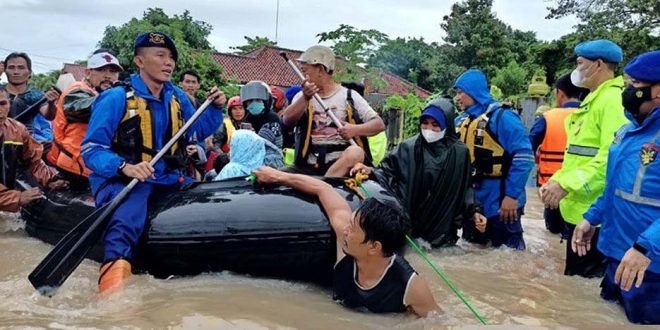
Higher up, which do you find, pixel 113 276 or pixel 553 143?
pixel 553 143

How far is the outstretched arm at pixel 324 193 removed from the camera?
3.66 meters

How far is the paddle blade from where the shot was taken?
11.7ft

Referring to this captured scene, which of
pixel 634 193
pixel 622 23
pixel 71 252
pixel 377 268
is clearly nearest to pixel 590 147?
pixel 634 193

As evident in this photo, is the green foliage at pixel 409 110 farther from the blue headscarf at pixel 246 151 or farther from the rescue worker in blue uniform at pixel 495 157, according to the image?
the blue headscarf at pixel 246 151

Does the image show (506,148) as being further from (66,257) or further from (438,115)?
(66,257)

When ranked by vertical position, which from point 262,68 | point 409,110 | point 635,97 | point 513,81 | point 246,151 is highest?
point 262,68

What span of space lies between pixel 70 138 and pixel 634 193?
3.96m

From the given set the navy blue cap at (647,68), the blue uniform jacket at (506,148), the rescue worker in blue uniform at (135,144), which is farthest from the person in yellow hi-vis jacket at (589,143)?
the rescue worker in blue uniform at (135,144)

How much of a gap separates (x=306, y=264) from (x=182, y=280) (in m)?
0.74

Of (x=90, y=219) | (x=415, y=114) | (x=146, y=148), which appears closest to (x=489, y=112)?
(x=146, y=148)

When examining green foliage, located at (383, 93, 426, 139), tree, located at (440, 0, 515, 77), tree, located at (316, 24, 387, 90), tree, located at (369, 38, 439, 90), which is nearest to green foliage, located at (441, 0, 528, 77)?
tree, located at (440, 0, 515, 77)

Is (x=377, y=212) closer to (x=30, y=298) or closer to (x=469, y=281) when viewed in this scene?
(x=469, y=281)

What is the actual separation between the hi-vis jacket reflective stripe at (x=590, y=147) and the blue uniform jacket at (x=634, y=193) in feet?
1.72

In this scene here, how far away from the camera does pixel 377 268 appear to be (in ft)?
11.0
